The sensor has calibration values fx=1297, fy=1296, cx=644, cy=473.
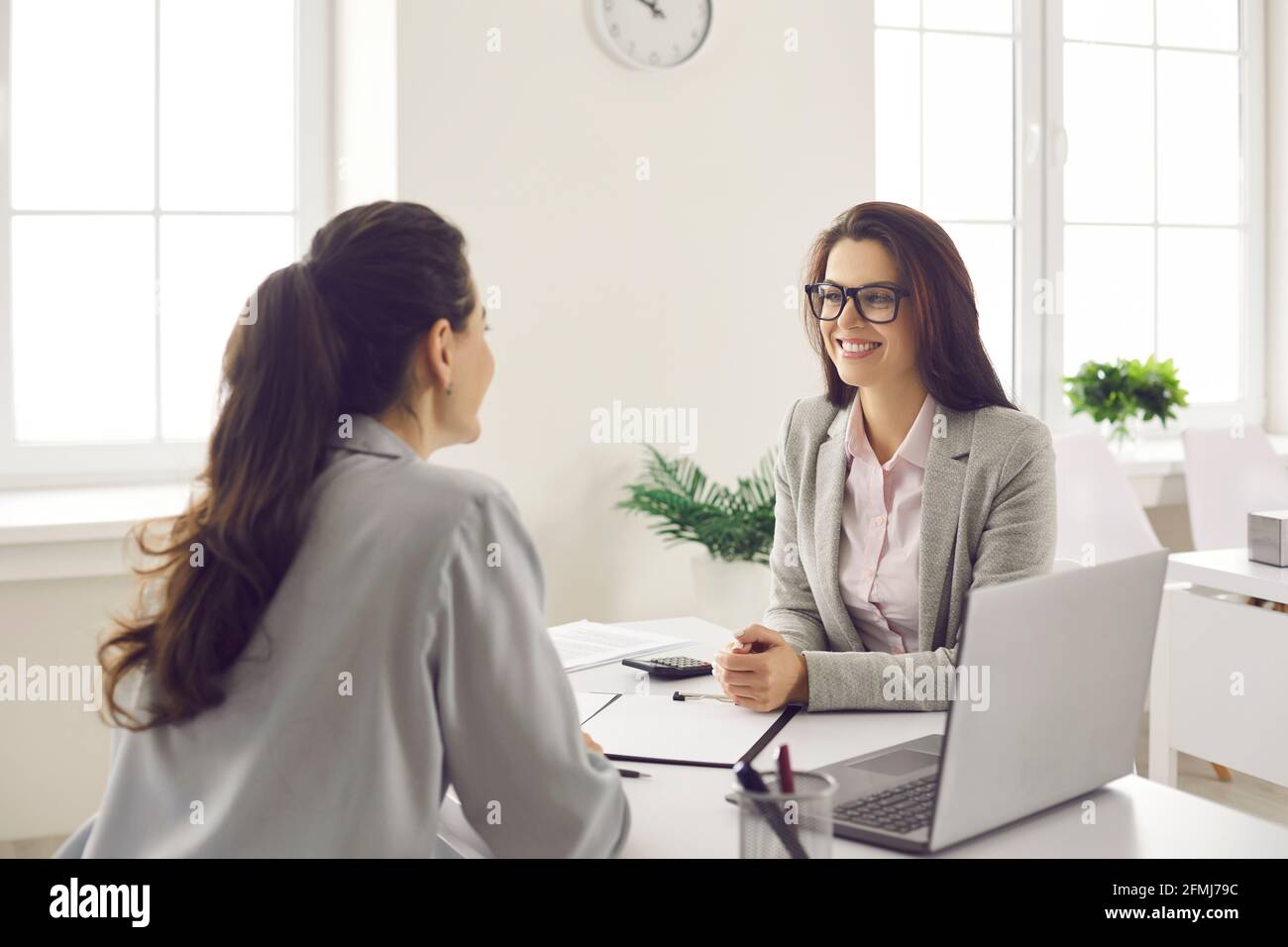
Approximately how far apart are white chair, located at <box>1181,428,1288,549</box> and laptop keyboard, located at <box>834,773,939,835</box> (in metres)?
2.83

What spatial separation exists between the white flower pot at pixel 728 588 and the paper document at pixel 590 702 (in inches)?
58.8

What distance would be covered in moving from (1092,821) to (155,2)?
3137 mm

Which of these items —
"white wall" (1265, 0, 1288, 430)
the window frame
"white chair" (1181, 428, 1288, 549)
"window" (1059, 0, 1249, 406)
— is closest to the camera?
"white chair" (1181, 428, 1288, 549)

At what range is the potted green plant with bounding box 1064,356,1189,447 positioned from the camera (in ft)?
13.4

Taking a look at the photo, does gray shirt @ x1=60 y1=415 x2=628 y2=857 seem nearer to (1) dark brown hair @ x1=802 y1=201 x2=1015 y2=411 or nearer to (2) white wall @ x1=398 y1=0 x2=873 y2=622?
(1) dark brown hair @ x1=802 y1=201 x2=1015 y2=411

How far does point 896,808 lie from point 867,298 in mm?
940

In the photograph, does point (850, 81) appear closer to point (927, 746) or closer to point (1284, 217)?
point (1284, 217)

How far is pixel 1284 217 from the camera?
472 centimetres

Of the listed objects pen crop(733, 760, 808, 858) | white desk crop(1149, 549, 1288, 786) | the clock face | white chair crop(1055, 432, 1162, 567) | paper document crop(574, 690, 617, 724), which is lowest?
white desk crop(1149, 549, 1288, 786)

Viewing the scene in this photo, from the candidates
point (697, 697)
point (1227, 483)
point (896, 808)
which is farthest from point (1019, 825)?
point (1227, 483)

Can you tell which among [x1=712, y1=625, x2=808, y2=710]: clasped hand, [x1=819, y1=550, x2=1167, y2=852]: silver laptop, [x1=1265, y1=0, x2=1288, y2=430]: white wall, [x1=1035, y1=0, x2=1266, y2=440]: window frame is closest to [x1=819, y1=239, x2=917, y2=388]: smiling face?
[x1=712, y1=625, x2=808, y2=710]: clasped hand

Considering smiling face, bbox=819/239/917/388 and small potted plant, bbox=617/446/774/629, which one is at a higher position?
smiling face, bbox=819/239/917/388

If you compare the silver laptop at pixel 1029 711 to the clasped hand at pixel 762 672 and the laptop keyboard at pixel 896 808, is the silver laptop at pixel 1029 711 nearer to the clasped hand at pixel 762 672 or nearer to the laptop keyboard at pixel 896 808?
the laptop keyboard at pixel 896 808

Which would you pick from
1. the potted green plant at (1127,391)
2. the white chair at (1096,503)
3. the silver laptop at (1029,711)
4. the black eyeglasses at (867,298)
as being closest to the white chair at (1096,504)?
the white chair at (1096,503)
